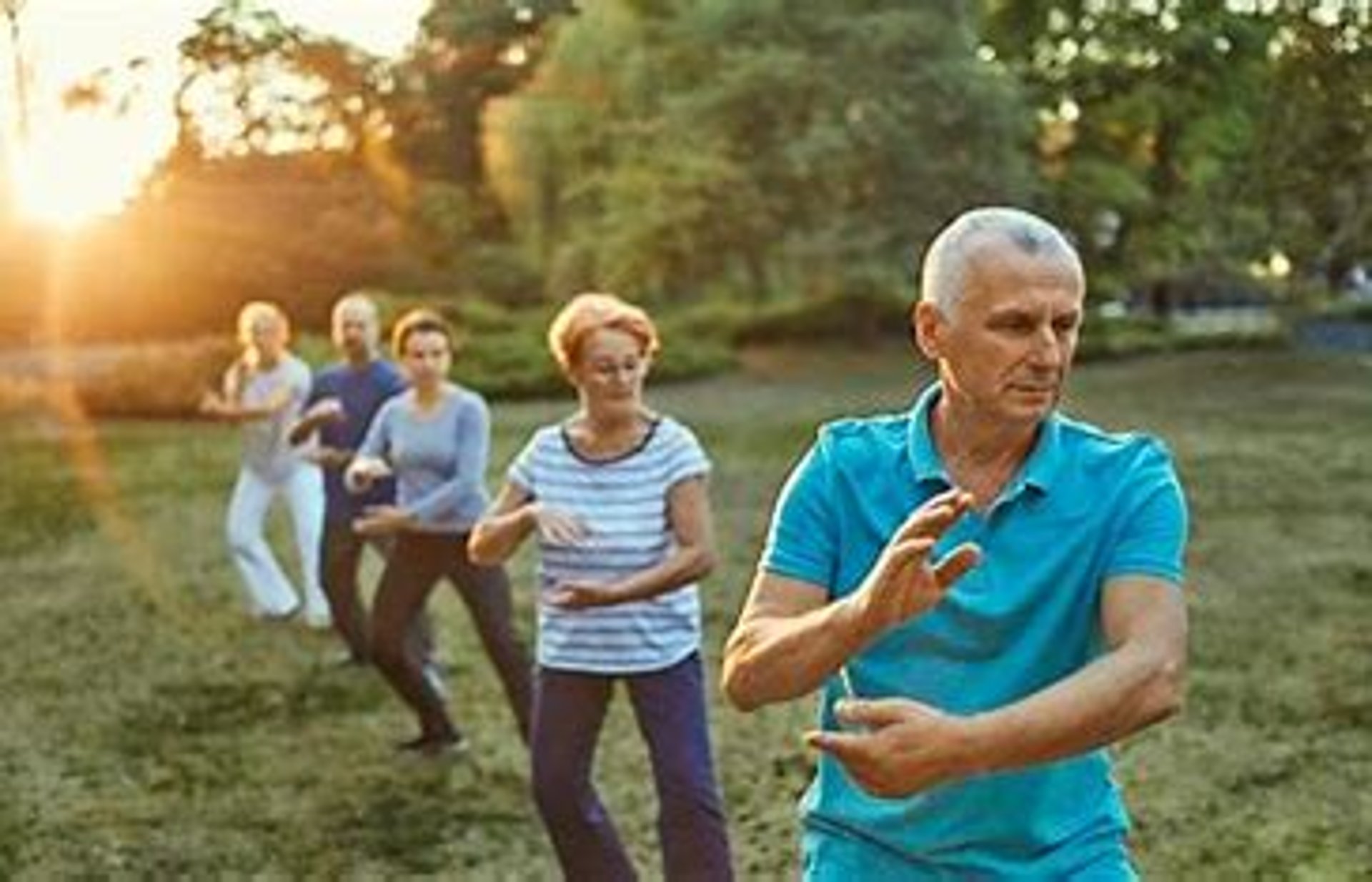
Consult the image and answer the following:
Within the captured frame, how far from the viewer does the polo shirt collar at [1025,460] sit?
282 centimetres

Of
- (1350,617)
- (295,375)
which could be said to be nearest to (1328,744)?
(1350,617)

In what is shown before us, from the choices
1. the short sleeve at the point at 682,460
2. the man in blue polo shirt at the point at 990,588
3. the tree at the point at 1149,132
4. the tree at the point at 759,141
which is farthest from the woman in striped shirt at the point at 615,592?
the tree at the point at 759,141

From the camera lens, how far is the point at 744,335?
4234cm

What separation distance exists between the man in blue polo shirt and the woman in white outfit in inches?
318

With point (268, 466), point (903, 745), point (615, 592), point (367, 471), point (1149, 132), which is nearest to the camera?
point (903, 745)

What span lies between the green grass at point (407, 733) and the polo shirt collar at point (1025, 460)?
13.6 ft

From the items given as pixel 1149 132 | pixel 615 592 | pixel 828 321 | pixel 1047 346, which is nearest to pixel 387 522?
pixel 615 592

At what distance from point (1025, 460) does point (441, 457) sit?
5.38 m

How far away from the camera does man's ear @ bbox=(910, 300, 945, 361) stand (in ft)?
9.27

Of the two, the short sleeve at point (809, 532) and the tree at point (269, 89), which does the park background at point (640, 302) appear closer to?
the tree at point (269, 89)

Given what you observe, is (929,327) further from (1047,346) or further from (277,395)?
(277,395)

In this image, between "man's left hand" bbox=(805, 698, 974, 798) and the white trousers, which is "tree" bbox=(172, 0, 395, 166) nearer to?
the white trousers

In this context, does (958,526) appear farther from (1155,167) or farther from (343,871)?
(1155,167)

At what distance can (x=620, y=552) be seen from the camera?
18.8 ft
